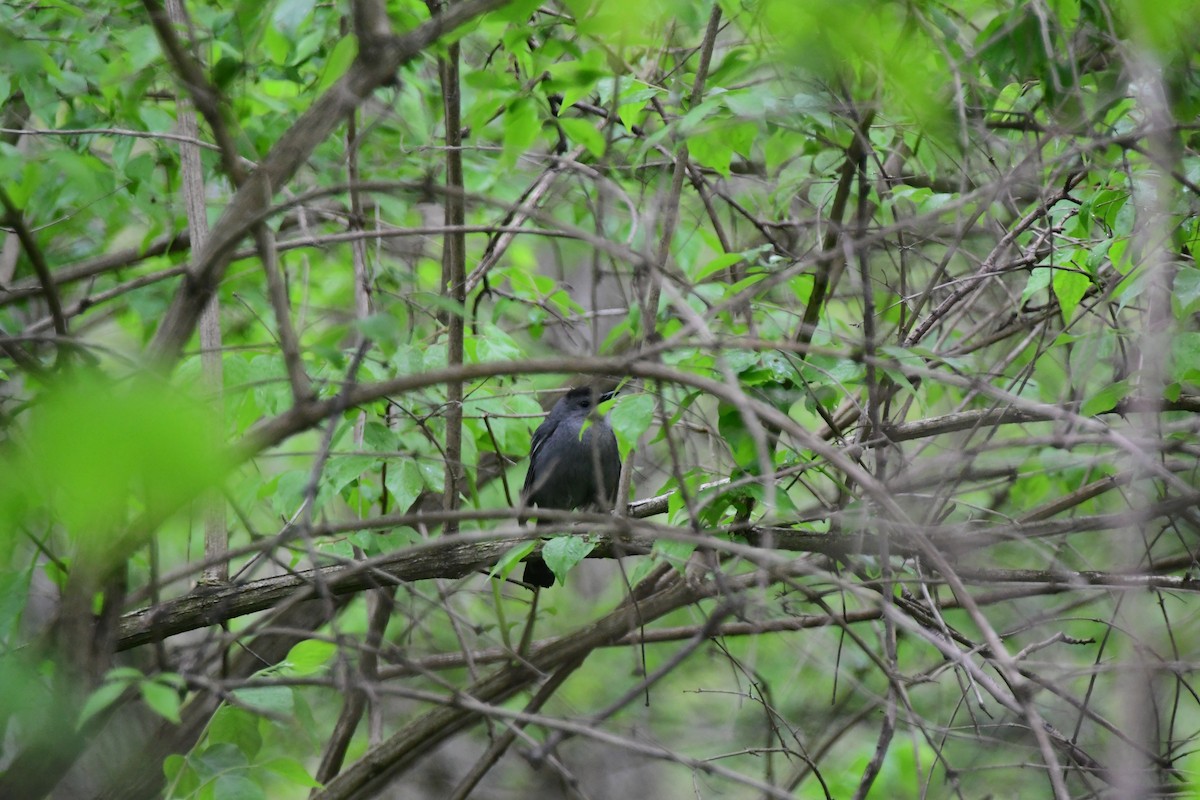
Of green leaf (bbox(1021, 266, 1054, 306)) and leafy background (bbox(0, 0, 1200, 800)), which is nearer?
leafy background (bbox(0, 0, 1200, 800))

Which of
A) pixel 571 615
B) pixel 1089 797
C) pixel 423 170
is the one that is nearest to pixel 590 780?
pixel 571 615

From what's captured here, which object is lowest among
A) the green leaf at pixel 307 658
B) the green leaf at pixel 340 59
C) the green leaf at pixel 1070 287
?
the green leaf at pixel 307 658

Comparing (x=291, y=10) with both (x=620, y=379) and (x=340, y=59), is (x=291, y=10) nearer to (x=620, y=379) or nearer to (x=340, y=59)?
(x=340, y=59)

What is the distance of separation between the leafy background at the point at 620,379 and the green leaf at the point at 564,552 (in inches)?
0.5

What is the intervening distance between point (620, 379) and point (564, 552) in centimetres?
68

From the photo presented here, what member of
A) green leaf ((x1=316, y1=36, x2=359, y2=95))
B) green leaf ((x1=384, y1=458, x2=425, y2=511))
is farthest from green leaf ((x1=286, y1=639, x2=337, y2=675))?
green leaf ((x1=316, y1=36, x2=359, y2=95))

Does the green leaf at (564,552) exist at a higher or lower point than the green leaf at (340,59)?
lower

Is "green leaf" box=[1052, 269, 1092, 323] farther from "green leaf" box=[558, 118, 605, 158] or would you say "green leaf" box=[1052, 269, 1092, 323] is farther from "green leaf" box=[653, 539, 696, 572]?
"green leaf" box=[558, 118, 605, 158]

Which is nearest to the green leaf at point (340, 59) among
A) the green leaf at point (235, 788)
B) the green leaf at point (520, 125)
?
the green leaf at point (520, 125)

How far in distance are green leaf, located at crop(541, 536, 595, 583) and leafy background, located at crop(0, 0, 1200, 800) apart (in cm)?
1

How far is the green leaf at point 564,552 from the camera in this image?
303 cm

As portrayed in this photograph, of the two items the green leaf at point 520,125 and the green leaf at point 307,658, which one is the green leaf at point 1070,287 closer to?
the green leaf at point 520,125

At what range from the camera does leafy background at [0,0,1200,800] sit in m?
1.95

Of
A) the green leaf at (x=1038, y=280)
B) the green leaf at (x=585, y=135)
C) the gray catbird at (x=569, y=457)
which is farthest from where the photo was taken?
the gray catbird at (x=569, y=457)
